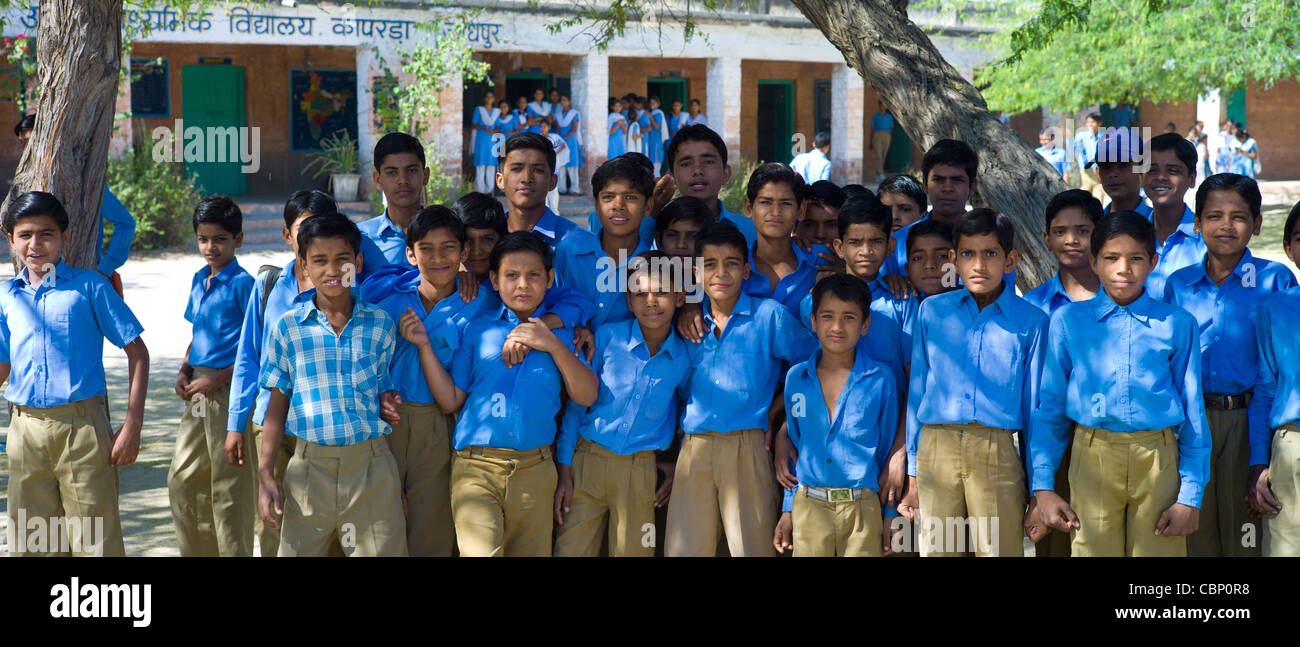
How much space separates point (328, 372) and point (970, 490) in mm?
1990

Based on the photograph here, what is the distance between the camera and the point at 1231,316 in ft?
13.0

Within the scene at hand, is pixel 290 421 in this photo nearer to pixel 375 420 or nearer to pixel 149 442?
pixel 375 420

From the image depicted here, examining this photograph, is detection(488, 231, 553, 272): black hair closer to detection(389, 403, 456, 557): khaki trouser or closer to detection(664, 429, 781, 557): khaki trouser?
detection(389, 403, 456, 557): khaki trouser

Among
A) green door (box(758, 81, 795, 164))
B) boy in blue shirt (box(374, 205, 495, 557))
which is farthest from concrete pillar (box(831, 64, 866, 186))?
boy in blue shirt (box(374, 205, 495, 557))

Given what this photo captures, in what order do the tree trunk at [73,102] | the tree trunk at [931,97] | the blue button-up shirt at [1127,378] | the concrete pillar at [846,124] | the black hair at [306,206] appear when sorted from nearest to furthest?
the blue button-up shirt at [1127,378]
the black hair at [306,206]
the tree trunk at [73,102]
the tree trunk at [931,97]
the concrete pillar at [846,124]

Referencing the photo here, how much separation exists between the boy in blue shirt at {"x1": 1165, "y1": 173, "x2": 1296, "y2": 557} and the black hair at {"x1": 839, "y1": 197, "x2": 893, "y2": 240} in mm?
974

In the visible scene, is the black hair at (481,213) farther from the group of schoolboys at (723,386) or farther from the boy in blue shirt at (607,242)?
the boy in blue shirt at (607,242)

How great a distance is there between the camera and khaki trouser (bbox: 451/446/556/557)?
3.92 m

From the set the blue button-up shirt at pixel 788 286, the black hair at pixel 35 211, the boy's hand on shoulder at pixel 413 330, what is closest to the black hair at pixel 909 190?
the blue button-up shirt at pixel 788 286

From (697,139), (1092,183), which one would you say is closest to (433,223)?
(697,139)

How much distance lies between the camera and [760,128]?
24656 mm

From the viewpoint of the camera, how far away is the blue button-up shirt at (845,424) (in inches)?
153

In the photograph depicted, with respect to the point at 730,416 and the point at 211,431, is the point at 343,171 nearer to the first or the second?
the point at 211,431

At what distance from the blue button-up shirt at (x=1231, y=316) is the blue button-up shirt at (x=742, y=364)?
1240 mm
